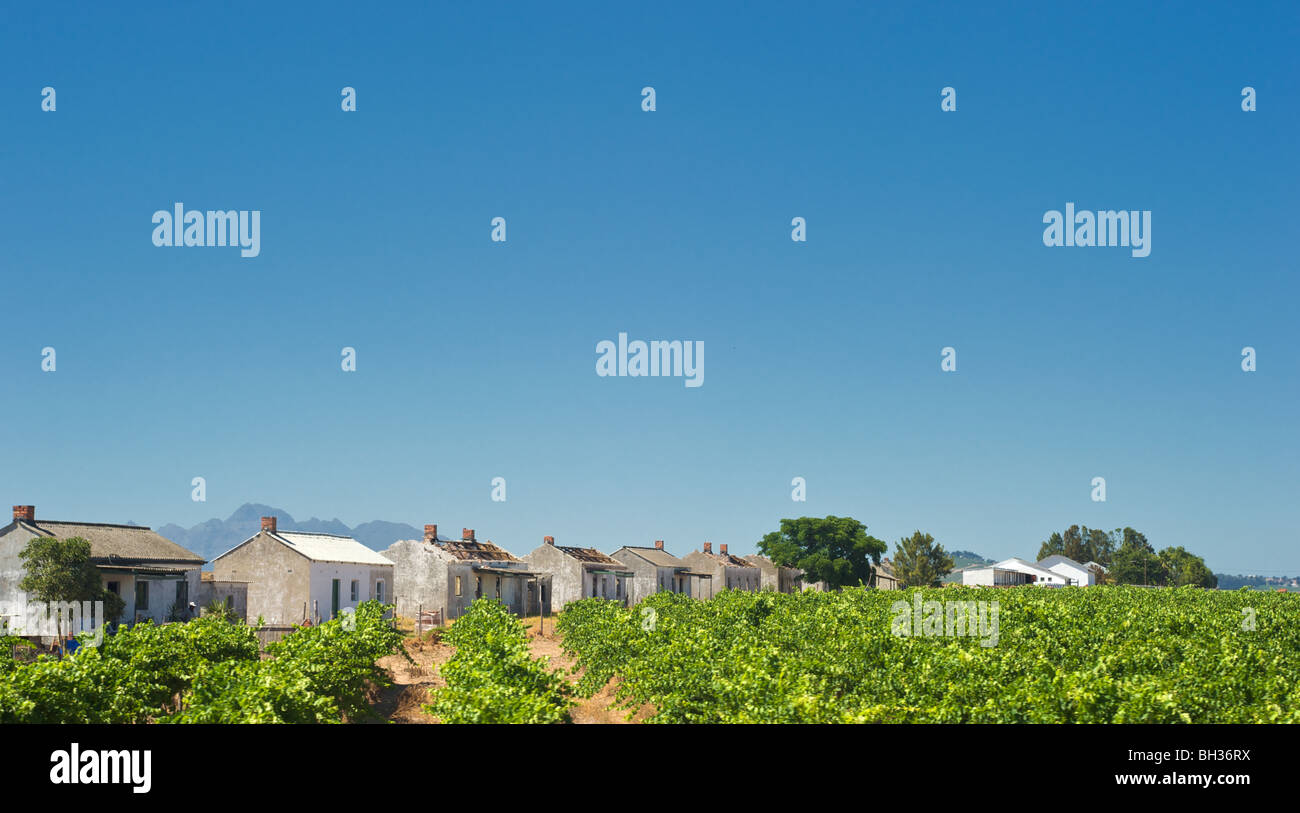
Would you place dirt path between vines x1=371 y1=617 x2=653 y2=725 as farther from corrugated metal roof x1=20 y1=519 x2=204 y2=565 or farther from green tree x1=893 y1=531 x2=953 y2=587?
green tree x1=893 y1=531 x2=953 y2=587

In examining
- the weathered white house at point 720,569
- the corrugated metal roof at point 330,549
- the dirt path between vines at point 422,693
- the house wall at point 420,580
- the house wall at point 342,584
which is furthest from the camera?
the weathered white house at point 720,569

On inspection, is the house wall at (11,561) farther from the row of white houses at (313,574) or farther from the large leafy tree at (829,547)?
the large leafy tree at (829,547)

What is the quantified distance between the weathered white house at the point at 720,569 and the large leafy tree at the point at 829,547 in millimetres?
7057

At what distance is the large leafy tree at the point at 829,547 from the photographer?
350 feet

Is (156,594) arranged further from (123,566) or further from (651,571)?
(651,571)

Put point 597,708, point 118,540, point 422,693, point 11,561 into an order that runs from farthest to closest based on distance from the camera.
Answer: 1. point 118,540
2. point 11,561
3. point 422,693
4. point 597,708

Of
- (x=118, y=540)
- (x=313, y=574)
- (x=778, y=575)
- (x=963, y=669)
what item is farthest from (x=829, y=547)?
(x=963, y=669)

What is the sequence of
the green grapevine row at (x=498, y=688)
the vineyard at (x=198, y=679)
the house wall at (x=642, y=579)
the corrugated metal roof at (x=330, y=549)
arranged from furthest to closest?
the house wall at (x=642, y=579) → the corrugated metal roof at (x=330, y=549) → the vineyard at (x=198, y=679) → the green grapevine row at (x=498, y=688)

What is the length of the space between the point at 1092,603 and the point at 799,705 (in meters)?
32.7

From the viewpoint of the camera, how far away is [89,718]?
1730 centimetres

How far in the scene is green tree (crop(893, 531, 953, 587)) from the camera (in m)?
133

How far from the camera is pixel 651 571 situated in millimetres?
85688

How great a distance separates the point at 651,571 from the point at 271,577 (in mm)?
39646

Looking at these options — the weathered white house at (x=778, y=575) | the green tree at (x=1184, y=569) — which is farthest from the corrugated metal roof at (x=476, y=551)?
the green tree at (x=1184, y=569)
